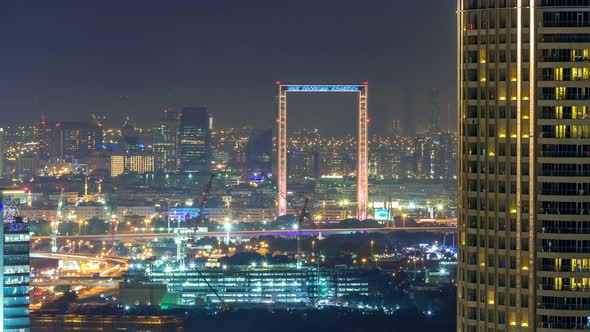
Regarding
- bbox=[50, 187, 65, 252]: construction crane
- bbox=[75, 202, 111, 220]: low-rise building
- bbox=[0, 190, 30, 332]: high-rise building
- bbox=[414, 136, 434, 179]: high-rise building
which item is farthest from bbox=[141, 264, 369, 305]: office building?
bbox=[414, 136, 434, 179]: high-rise building

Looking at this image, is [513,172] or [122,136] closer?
[513,172]

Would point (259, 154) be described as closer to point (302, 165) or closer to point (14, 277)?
point (302, 165)

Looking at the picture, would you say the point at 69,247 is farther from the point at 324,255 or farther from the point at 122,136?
the point at 122,136

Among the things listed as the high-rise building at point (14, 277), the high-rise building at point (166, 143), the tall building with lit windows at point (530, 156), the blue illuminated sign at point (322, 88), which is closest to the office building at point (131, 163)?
the high-rise building at point (166, 143)

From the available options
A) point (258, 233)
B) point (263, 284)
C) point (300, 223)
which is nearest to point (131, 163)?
point (258, 233)

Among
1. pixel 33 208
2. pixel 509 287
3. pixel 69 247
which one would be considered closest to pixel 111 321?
pixel 509 287

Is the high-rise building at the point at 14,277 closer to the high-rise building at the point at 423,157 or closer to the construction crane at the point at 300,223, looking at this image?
the construction crane at the point at 300,223

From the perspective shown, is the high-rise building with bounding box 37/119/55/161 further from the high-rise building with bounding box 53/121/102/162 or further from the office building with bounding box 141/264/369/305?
the office building with bounding box 141/264/369/305

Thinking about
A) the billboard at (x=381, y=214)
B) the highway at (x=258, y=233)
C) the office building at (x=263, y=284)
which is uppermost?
the billboard at (x=381, y=214)
